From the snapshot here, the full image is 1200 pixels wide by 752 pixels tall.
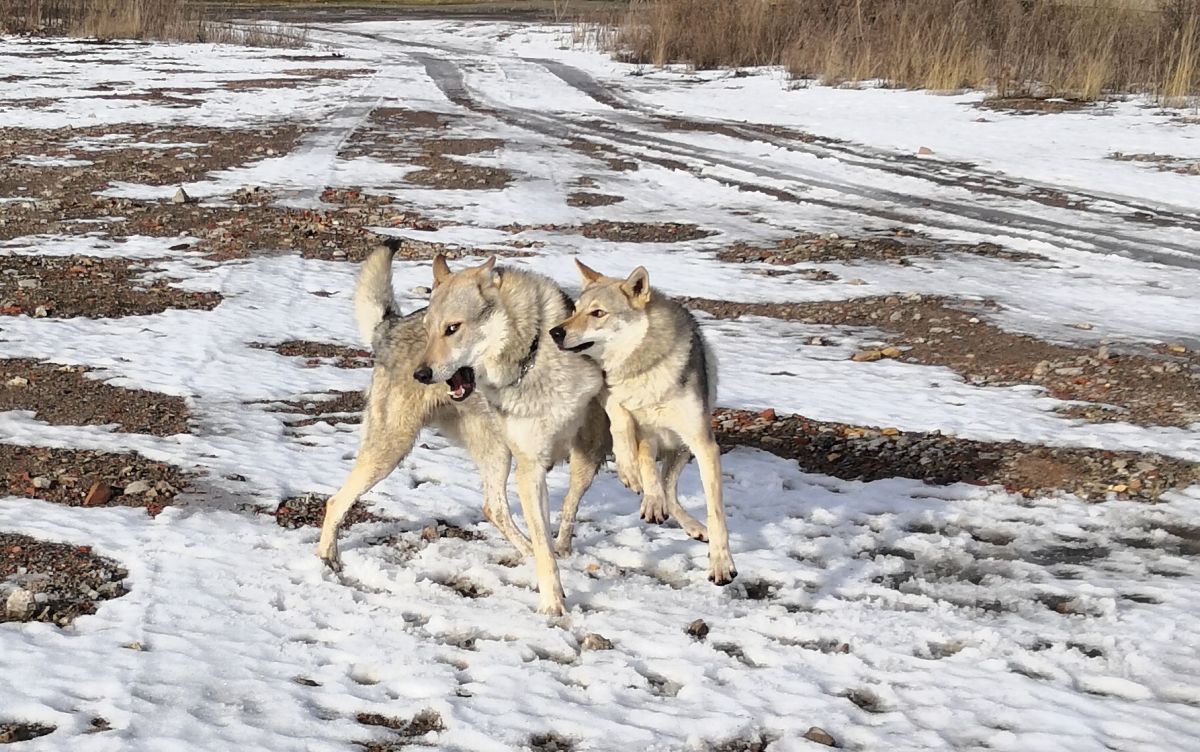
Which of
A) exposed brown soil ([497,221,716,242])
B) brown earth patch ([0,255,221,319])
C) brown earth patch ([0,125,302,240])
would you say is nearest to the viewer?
brown earth patch ([0,255,221,319])

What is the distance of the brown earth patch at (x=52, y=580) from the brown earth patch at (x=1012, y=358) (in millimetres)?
5768

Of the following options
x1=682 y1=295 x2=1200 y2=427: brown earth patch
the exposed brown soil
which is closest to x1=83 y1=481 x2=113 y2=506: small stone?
x1=682 y1=295 x2=1200 y2=427: brown earth patch

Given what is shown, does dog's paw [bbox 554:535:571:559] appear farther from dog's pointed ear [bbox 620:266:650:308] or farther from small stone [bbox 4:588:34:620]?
small stone [bbox 4:588:34:620]

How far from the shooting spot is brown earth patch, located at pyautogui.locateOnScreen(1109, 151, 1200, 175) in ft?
55.0

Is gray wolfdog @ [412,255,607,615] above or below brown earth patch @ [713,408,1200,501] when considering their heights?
above

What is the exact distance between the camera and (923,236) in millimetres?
13836

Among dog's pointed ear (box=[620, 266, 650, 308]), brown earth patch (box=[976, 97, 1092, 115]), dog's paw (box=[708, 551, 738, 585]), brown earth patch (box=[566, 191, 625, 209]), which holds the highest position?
brown earth patch (box=[976, 97, 1092, 115])

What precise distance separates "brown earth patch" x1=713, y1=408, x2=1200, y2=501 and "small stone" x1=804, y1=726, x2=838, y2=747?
292 centimetres

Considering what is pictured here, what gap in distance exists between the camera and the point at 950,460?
7.21 metres

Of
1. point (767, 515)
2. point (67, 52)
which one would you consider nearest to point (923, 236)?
point (767, 515)

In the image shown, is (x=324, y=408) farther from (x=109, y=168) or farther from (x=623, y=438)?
(x=109, y=168)

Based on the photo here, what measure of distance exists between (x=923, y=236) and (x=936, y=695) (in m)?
9.99

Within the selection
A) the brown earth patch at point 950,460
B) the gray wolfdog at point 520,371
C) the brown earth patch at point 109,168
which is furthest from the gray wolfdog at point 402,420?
the brown earth patch at point 109,168

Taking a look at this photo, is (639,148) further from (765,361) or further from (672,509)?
(672,509)
